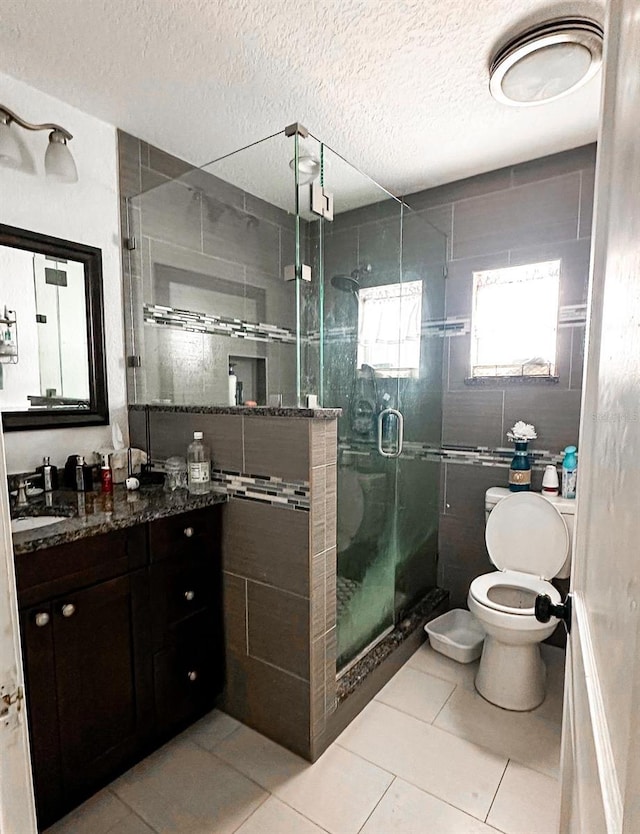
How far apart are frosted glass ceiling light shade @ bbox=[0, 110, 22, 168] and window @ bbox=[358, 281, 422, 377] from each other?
4.73ft

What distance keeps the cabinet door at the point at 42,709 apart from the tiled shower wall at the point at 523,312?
2078mm

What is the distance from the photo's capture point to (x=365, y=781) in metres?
1.51

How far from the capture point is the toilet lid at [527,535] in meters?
2.05

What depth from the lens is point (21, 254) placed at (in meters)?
1.73

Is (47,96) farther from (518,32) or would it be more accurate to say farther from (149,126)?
(518,32)

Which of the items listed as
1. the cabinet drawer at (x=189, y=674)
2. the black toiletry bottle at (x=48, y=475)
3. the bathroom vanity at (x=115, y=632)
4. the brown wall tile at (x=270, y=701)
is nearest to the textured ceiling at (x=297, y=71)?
the black toiletry bottle at (x=48, y=475)

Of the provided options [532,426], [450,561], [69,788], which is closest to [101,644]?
[69,788]

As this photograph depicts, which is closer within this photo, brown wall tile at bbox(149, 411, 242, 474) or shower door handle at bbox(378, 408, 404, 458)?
brown wall tile at bbox(149, 411, 242, 474)

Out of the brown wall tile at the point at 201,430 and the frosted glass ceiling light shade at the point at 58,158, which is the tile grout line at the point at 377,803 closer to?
the brown wall tile at the point at 201,430

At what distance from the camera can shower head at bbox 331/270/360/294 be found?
5.98 feet

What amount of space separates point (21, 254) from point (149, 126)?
0.83 m

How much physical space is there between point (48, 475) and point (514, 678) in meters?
2.11

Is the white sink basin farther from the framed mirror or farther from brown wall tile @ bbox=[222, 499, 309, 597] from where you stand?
brown wall tile @ bbox=[222, 499, 309, 597]

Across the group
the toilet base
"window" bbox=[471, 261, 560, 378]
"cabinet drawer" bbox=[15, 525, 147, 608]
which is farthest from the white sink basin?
"window" bbox=[471, 261, 560, 378]
